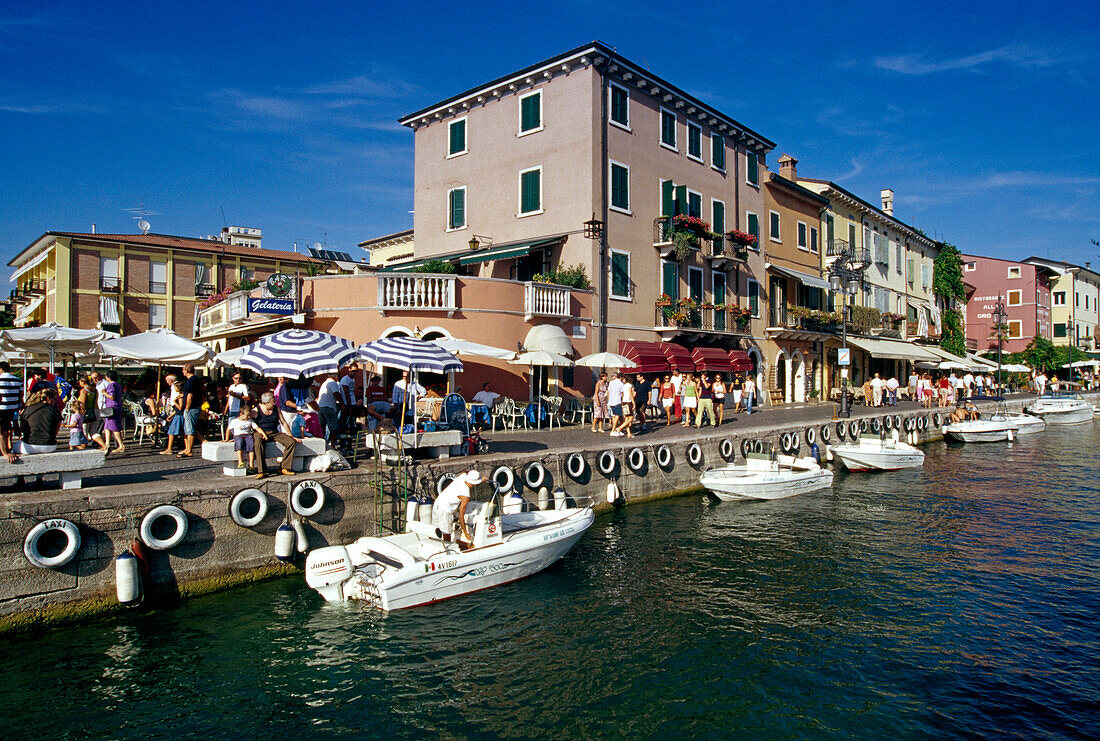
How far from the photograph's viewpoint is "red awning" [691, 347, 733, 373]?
27812 mm

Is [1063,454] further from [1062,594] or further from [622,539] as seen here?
[622,539]

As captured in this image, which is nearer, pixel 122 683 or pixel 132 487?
pixel 122 683

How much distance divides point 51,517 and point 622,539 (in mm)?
9595

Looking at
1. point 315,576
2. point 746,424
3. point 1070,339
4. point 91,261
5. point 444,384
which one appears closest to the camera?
point 315,576

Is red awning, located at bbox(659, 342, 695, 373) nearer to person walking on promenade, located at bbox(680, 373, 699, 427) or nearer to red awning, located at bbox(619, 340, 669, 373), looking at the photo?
red awning, located at bbox(619, 340, 669, 373)

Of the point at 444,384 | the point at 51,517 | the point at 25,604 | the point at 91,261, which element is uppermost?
the point at 91,261

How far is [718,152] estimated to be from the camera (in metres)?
31.9

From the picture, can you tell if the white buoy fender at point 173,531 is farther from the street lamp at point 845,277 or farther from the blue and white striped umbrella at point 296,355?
the street lamp at point 845,277

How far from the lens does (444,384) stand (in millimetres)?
21094

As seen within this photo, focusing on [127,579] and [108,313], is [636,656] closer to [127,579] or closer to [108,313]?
[127,579]

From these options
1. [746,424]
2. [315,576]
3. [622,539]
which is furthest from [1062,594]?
[746,424]

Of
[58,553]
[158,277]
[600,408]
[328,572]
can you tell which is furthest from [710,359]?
[158,277]

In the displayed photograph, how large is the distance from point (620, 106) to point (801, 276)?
14964 millimetres

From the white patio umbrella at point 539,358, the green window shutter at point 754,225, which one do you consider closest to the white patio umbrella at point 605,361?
the white patio umbrella at point 539,358
